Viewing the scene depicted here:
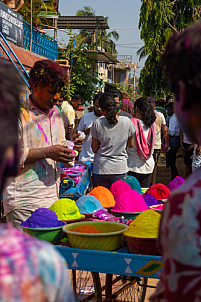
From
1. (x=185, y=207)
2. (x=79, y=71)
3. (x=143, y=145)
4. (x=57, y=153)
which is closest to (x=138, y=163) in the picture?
(x=143, y=145)

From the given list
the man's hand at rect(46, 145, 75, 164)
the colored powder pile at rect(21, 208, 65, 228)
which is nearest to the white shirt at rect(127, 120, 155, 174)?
the man's hand at rect(46, 145, 75, 164)

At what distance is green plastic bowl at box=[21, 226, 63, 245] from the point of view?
2.12 meters

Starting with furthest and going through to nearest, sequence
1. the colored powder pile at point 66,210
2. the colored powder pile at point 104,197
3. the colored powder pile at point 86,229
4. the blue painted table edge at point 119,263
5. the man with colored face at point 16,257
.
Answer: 1. the colored powder pile at point 104,197
2. the colored powder pile at point 66,210
3. the colored powder pile at point 86,229
4. the blue painted table edge at point 119,263
5. the man with colored face at point 16,257

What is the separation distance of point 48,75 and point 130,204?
103 cm

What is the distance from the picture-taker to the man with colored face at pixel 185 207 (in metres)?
0.85

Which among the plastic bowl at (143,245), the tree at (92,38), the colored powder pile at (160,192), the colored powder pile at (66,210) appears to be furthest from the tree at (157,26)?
the plastic bowl at (143,245)

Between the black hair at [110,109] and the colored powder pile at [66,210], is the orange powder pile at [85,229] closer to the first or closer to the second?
the colored powder pile at [66,210]

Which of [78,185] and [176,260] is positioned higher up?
[176,260]

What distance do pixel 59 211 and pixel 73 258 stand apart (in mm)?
422

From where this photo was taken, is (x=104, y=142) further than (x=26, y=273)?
Yes

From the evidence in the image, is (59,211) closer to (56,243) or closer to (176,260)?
(56,243)

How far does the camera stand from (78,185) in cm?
404

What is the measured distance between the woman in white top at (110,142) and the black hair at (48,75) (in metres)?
1.61

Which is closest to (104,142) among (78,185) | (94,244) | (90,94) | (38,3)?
(78,185)
